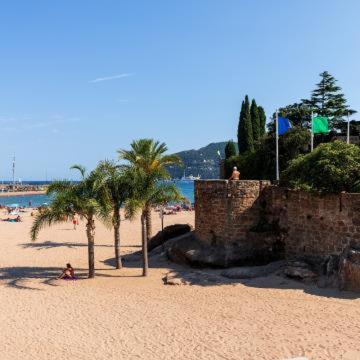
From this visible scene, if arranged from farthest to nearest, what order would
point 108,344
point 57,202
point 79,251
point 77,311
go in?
point 79,251 → point 57,202 → point 77,311 → point 108,344

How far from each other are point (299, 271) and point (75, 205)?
8.54 m

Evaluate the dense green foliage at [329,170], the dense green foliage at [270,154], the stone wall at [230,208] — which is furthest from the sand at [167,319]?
the dense green foliage at [270,154]

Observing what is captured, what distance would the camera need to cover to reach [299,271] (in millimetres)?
15406

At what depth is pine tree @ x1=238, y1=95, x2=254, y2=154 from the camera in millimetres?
33812

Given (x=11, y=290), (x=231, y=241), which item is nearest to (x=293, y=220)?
(x=231, y=241)

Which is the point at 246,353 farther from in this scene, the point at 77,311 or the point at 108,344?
the point at 77,311

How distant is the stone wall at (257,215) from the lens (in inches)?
654

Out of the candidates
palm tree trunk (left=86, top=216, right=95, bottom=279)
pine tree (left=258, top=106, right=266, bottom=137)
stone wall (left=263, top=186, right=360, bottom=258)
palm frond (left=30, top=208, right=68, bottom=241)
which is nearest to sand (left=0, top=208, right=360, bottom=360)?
palm tree trunk (left=86, top=216, right=95, bottom=279)

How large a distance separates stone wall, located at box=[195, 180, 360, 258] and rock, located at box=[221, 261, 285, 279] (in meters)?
1.08

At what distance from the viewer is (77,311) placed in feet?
42.9

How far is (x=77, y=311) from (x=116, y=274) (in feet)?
16.5

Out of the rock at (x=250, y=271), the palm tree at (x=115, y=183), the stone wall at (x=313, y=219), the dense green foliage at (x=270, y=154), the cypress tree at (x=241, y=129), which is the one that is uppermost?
the cypress tree at (x=241, y=129)

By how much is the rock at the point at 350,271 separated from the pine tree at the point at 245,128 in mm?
20364

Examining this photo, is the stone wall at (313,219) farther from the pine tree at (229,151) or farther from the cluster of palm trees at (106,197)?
the pine tree at (229,151)
